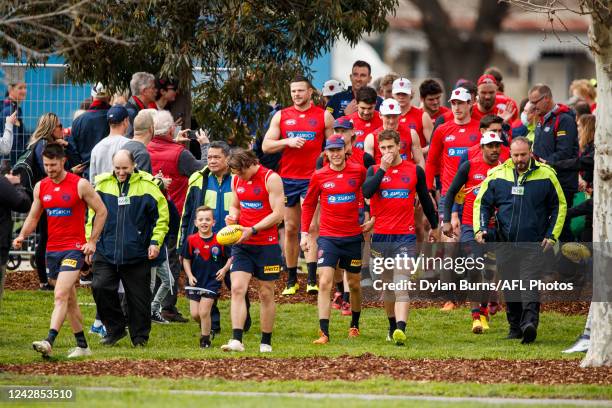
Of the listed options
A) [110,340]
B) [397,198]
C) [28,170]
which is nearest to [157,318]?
[110,340]

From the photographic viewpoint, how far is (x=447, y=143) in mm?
14508

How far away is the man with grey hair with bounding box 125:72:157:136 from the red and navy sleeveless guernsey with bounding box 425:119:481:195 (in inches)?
148

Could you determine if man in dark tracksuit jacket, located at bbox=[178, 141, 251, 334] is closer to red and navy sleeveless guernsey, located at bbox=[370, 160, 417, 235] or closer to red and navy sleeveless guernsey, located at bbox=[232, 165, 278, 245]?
red and navy sleeveless guernsey, located at bbox=[232, 165, 278, 245]

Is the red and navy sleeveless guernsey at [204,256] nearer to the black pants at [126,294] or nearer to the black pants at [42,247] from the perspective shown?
the black pants at [126,294]

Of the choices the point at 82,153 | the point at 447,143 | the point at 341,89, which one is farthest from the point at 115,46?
the point at 447,143

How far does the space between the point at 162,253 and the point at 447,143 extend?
153 inches

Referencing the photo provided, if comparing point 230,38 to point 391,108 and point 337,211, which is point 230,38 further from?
point 337,211

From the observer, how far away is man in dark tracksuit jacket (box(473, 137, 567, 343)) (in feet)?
41.1

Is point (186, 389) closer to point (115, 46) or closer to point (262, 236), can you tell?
point (262, 236)

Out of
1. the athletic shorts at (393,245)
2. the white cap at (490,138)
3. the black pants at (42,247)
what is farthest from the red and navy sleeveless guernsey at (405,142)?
the black pants at (42,247)

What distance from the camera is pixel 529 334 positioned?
12453mm

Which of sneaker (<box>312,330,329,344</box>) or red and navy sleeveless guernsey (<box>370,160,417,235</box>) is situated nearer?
sneaker (<box>312,330,329,344</box>)

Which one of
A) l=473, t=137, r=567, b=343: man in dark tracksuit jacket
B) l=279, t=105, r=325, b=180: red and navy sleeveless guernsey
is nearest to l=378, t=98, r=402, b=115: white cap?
l=279, t=105, r=325, b=180: red and navy sleeveless guernsey

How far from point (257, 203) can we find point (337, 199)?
45.6 inches
